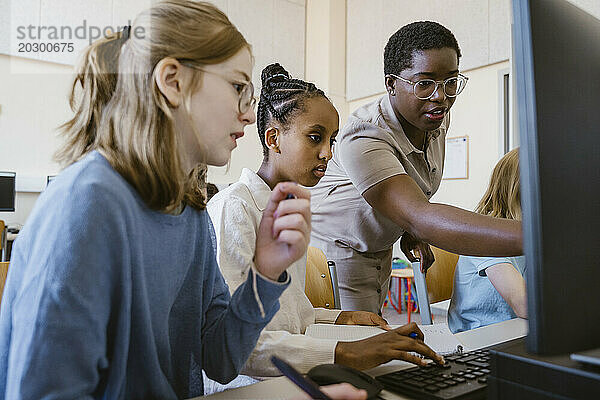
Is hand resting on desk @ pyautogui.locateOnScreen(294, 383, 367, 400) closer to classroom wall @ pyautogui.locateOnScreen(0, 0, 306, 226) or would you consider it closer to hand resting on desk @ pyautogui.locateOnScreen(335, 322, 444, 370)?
hand resting on desk @ pyautogui.locateOnScreen(335, 322, 444, 370)

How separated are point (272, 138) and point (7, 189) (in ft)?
11.0

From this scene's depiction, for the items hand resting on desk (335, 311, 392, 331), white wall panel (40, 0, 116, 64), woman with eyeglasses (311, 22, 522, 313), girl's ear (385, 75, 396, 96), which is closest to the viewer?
woman with eyeglasses (311, 22, 522, 313)

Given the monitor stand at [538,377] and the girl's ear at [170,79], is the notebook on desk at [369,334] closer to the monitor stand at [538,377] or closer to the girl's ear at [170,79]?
the monitor stand at [538,377]

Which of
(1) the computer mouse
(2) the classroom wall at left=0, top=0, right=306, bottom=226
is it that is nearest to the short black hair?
(1) the computer mouse

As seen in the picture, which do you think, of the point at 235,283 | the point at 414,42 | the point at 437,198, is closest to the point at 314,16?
the point at 437,198

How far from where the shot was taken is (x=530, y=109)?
40 cm

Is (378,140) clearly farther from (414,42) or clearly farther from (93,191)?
(93,191)

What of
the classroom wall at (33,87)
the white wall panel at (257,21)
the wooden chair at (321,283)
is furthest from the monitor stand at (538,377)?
the white wall panel at (257,21)

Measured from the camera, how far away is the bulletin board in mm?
4184

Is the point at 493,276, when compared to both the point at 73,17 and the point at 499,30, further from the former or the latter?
the point at 73,17

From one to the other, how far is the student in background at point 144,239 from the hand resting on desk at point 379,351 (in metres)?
0.14

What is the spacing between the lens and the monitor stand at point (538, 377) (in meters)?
0.40

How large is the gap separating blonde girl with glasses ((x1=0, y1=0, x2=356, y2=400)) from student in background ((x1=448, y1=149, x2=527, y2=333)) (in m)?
0.85

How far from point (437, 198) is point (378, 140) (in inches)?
134
